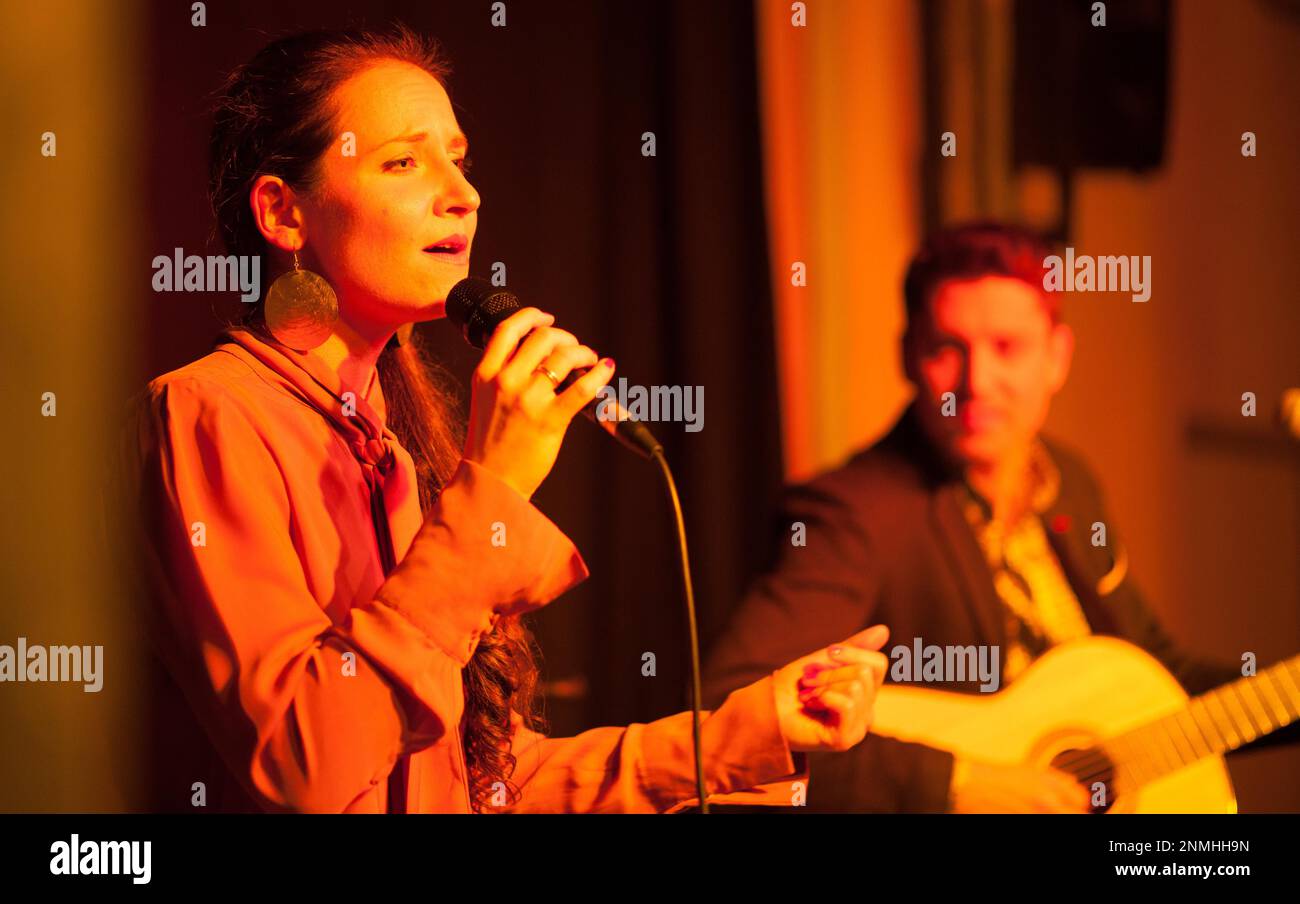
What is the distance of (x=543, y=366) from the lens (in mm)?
1157

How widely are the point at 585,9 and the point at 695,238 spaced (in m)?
0.35

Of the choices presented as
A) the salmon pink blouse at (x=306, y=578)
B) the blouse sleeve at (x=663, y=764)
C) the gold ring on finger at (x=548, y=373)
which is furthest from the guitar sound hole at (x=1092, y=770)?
the gold ring on finger at (x=548, y=373)

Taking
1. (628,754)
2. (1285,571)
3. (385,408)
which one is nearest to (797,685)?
(628,754)

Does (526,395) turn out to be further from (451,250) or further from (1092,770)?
(1092,770)

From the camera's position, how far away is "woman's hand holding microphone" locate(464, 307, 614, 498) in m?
1.15

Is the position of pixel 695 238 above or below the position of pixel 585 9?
below

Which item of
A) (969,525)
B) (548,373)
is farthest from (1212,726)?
(548,373)

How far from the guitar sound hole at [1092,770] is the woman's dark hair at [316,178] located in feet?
2.45

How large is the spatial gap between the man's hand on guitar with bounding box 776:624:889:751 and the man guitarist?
0.33m

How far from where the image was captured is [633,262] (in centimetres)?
177
